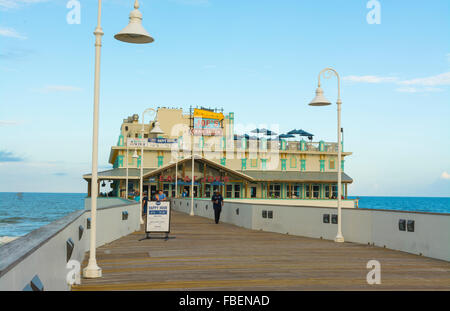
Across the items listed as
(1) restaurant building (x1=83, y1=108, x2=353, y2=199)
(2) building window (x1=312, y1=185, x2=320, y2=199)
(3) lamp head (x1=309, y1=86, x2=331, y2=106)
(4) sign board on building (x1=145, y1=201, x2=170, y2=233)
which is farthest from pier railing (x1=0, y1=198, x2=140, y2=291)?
(2) building window (x1=312, y1=185, x2=320, y2=199)

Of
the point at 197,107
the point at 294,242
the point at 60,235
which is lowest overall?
the point at 294,242

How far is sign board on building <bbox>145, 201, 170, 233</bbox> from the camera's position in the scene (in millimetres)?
17125

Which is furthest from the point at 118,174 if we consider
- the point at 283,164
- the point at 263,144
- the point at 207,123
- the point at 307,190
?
the point at 307,190

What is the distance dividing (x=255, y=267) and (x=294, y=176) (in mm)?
57528

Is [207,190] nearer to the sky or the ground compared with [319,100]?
nearer to the ground

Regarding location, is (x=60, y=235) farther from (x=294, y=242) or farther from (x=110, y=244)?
(x=294, y=242)

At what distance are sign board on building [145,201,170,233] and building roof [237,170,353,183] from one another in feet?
156

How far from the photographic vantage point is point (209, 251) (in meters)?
13.5

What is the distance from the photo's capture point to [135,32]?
9688 mm

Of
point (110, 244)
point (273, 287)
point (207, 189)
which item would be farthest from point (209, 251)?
point (207, 189)

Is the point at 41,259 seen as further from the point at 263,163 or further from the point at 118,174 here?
the point at 263,163

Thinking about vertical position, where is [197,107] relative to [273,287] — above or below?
above

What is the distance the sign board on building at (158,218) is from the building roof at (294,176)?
47.6 metres
